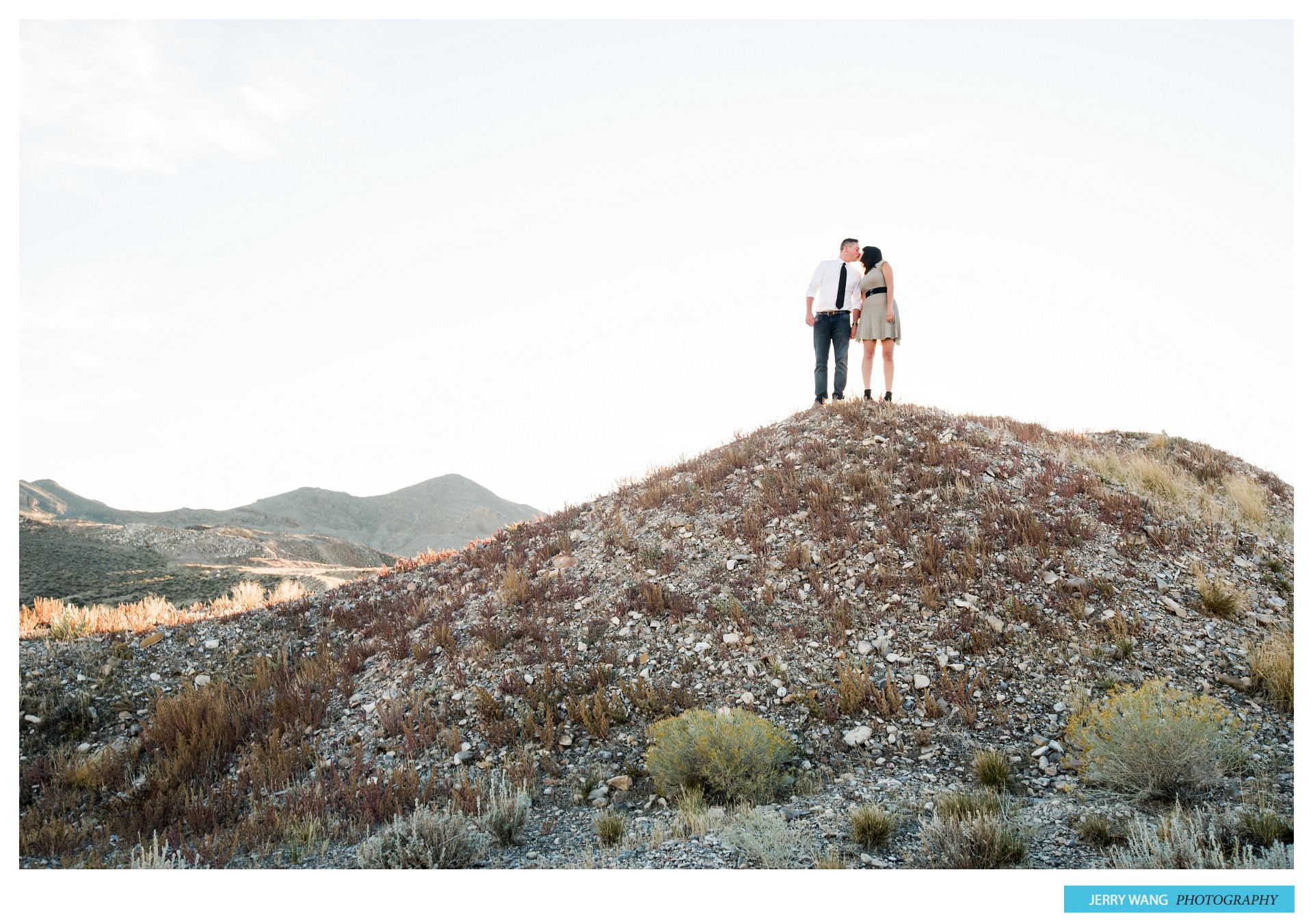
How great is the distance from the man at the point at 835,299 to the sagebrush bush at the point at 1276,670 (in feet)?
22.9

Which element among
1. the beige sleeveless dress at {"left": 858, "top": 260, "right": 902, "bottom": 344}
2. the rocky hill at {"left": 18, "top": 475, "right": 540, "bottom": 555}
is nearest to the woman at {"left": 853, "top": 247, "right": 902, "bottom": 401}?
the beige sleeveless dress at {"left": 858, "top": 260, "right": 902, "bottom": 344}

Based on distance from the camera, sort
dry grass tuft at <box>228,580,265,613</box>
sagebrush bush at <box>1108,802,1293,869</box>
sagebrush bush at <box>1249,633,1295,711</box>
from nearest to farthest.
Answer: sagebrush bush at <box>1108,802,1293,869</box> < sagebrush bush at <box>1249,633,1295,711</box> < dry grass tuft at <box>228,580,265,613</box>

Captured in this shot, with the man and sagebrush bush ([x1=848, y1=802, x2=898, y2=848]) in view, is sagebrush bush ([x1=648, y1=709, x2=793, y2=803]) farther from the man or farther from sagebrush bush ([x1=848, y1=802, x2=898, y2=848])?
the man

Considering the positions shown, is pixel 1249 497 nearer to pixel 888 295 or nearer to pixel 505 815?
pixel 888 295

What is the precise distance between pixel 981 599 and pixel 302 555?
108 feet

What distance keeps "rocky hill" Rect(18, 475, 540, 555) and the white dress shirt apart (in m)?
40.8

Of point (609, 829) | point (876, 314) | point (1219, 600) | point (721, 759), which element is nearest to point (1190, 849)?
point (721, 759)

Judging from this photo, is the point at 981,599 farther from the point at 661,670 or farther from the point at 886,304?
the point at 886,304

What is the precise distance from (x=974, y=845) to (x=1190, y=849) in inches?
43.4

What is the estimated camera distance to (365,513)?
63.2 meters

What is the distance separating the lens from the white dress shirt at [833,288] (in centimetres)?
1139

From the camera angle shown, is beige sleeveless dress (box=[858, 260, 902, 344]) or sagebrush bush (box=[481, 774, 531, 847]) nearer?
sagebrush bush (box=[481, 774, 531, 847])

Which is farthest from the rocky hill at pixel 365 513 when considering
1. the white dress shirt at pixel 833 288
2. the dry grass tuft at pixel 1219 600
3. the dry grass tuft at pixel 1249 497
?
the dry grass tuft at pixel 1219 600

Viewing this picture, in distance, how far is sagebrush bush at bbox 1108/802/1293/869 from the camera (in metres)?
3.71
